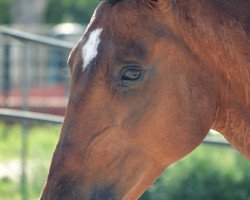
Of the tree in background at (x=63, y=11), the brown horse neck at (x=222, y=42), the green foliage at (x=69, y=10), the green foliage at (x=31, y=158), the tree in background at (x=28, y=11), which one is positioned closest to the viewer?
the brown horse neck at (x=222, y=42)

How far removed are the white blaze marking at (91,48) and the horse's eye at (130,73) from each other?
0.15 meters

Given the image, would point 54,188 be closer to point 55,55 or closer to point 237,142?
point 237,142

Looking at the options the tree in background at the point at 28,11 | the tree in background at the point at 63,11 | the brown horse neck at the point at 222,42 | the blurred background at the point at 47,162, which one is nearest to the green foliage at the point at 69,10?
the tree in background at the point at 63,11

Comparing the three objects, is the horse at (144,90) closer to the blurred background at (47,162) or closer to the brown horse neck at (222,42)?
the brown horse neck at (222,42)

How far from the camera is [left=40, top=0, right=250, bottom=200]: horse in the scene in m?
3.56

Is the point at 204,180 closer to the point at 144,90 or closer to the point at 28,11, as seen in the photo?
the point at 144,90

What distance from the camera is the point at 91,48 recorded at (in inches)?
141

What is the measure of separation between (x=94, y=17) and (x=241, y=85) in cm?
73

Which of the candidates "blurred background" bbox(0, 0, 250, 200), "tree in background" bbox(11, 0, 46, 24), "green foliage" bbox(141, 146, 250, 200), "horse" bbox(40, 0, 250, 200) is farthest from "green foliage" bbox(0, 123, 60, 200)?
"tree in background" bbox(11, 0, 46, 24)

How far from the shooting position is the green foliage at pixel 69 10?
93.6 feet

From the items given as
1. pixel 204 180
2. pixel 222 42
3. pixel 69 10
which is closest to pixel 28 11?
pixel 69 10

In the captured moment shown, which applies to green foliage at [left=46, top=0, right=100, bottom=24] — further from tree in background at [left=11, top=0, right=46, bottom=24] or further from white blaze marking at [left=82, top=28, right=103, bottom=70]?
white blaze marking at [left=82, top=28, right=103, bottom=70]

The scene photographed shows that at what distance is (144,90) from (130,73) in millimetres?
103

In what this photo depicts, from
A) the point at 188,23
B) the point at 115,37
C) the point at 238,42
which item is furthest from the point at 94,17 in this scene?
the point at 238,42
